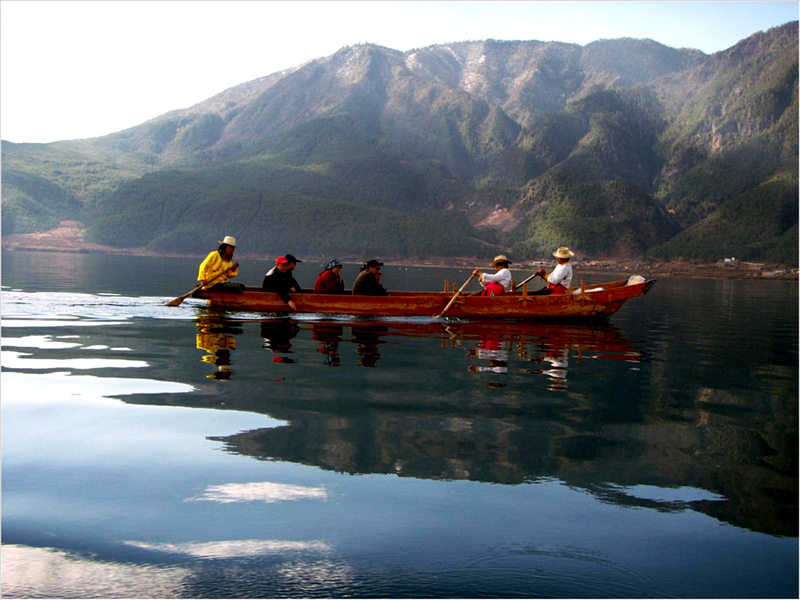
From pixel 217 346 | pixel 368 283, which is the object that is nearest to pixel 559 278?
pixel 368 283

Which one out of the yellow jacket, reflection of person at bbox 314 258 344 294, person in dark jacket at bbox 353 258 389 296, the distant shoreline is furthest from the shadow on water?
the distant shoreline

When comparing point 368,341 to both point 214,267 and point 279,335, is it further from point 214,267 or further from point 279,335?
point 214,267

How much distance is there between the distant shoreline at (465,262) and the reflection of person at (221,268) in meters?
94.8

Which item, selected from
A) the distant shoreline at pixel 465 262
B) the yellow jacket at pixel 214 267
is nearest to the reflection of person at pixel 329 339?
the yellow jacket at pixel 214 267

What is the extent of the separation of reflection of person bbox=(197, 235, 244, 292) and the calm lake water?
7.77 m

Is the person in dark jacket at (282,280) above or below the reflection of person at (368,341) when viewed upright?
above

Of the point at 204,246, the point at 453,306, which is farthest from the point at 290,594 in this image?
the point at 204,246

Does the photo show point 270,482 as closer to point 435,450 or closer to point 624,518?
point 435,450

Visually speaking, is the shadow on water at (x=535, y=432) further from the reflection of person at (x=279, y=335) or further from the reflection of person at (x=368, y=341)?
the reflection of person at (x=279, y=335)

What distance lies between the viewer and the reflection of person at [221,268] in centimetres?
2205

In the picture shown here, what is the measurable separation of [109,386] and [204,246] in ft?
509

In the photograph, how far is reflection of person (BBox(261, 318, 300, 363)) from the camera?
14.9 metres

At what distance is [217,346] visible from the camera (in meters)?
15.5

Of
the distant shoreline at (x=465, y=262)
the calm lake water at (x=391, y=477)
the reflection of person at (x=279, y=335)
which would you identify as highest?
the distant shoreline at (x=465, y=262)
